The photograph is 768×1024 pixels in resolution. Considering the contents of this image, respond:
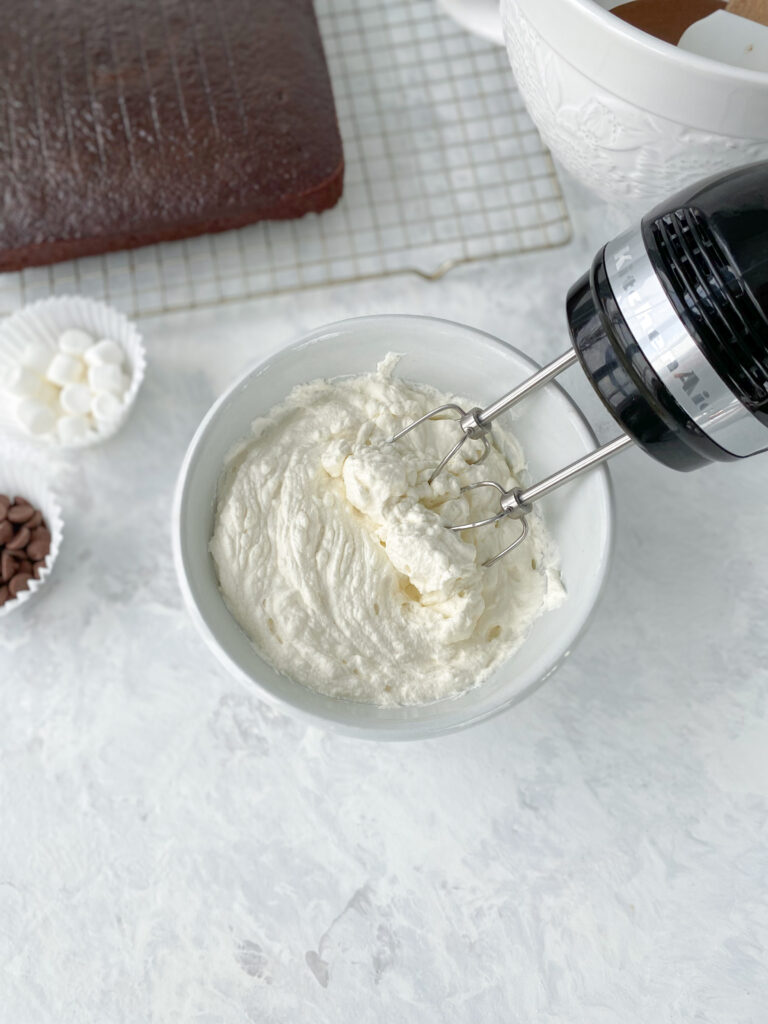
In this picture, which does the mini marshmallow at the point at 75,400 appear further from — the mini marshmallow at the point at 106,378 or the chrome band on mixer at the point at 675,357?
the chrome band on mixer at the point at 675,357

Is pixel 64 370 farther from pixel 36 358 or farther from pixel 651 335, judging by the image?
pixel 651 335

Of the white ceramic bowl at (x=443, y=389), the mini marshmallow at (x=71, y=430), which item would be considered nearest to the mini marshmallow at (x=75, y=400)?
the mini marshmallow at (x=71, y=430)

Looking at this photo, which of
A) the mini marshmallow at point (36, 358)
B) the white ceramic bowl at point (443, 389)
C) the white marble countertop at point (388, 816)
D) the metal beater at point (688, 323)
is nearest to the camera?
the metal beater at point (688, 323)

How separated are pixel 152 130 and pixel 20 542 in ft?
1.48

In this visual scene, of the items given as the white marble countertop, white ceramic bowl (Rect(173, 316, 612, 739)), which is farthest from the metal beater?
the white marble countertop

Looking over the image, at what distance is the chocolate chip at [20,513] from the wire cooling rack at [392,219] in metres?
0.24

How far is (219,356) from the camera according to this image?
3.30 ft

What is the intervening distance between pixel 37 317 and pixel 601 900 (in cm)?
82

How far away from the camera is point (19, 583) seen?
913 mm

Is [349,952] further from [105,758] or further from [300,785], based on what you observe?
[105,758]

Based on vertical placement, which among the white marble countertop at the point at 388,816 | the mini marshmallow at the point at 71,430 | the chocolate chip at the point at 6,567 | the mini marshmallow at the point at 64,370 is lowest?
the white marble countertop at the point at 388,816

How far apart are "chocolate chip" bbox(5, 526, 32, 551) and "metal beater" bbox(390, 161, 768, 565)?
1.87ft

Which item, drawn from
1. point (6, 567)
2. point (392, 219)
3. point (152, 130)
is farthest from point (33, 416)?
point (392, 219)

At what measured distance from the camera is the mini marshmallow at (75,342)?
97 centimetres
